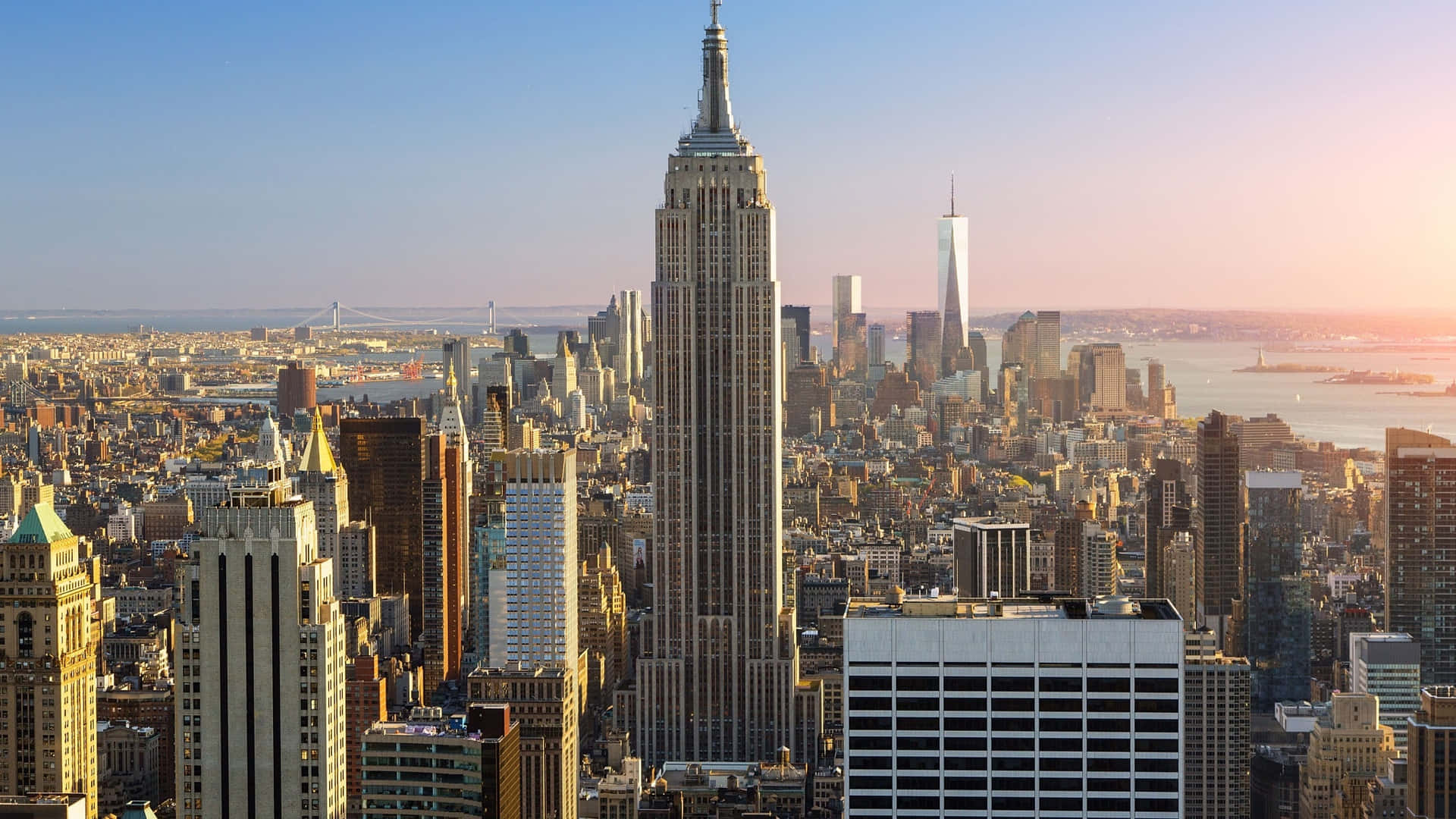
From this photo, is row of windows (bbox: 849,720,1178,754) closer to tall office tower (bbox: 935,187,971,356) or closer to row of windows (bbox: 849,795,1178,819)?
row of windows (bbox: 849,795,1178,819)

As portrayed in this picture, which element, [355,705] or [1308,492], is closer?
[355,705]

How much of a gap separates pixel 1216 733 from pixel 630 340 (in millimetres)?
12267

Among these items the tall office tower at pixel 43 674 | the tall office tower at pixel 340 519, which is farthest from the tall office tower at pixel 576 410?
the tall office tower at pixel 43 674

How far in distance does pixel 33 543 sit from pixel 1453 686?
47.3 ft

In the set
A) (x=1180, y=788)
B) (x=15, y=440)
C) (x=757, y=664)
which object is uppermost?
(x=15, y=440)

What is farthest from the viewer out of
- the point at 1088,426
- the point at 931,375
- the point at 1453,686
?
the point at 931,375

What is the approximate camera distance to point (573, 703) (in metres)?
22.7

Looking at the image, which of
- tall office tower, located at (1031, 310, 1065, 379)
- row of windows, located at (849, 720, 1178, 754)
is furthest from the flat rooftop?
tall office tower, located at (1031, 310, 1065, 379)

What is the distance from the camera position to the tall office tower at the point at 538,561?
25.8 m

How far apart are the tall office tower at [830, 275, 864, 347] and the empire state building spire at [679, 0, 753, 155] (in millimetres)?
2444

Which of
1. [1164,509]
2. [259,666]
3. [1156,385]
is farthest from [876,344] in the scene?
[259,666]

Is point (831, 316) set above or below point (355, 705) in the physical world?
above

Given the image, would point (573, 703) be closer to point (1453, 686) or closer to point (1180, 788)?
point (1453, 686)

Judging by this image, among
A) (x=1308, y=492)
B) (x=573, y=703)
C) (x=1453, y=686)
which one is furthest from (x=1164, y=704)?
(x=1308, y=492)
